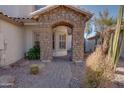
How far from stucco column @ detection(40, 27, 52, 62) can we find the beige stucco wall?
1860 mm

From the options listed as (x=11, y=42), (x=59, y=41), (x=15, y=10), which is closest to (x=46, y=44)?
(x=11, y=42)

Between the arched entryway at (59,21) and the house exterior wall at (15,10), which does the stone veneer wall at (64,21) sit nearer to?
the arched entryway at (59,21)

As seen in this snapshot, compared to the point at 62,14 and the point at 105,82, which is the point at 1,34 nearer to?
the point at 62,14

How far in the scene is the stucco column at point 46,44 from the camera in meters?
12.7

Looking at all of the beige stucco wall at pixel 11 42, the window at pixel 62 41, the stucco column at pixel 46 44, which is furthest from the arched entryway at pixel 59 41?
the stucco column at pixel 46 44

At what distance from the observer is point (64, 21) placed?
500 inches

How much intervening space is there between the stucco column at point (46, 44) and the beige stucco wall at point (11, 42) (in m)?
1.86

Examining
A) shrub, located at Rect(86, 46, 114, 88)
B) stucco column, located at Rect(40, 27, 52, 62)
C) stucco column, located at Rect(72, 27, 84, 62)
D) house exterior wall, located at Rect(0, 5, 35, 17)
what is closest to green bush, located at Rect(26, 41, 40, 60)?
stucco column, located at Rect(40, 27, 52, 62)

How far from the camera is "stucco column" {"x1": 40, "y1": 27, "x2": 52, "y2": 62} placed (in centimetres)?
1271

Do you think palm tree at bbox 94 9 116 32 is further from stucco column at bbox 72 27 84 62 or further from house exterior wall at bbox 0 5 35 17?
stucco column at bbox 72 27 84 62

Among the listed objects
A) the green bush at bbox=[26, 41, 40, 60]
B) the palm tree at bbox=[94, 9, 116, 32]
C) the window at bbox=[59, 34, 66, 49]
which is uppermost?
the palm tree at bbox=[94, 9, 116, 32]

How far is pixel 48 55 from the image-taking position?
504 inches

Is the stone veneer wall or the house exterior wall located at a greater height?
the house exterior wall

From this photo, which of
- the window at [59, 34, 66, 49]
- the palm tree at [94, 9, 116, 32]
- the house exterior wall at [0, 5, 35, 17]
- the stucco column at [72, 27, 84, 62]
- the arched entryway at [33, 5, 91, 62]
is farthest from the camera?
the palm tree at [94, 9, 116, 32]
